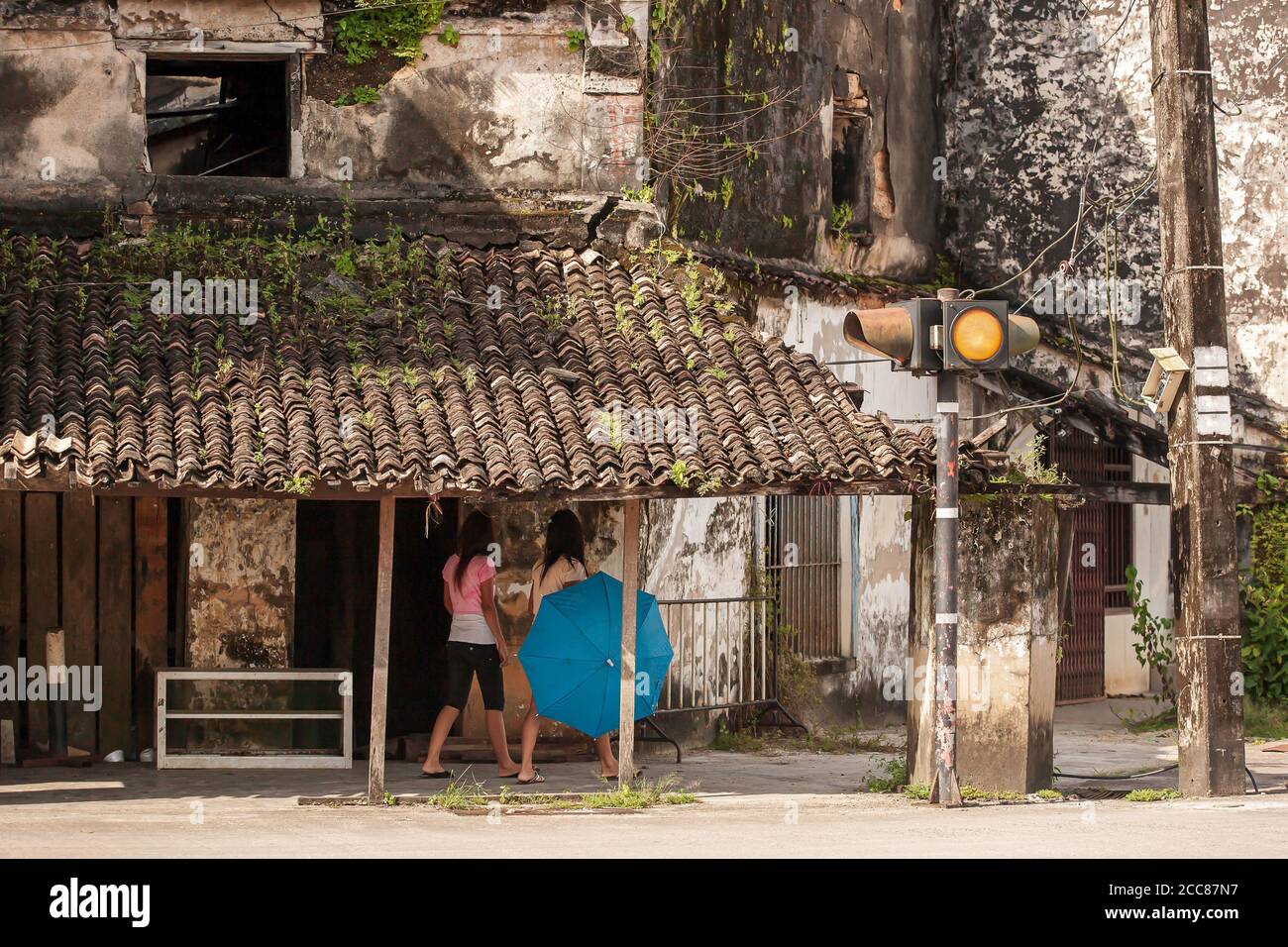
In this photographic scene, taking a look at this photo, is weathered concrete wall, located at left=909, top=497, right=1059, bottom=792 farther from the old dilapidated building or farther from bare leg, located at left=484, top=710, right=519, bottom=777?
bare leg, located at left=484, top=710, right=519, bottom=777

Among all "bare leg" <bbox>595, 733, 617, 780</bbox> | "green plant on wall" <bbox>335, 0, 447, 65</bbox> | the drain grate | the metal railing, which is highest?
"green plant on wall" <bbox>335, 0, 447, 65</bbox>

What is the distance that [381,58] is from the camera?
593 inches

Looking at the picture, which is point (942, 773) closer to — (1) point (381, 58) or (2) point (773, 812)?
(2) point (773, 812)

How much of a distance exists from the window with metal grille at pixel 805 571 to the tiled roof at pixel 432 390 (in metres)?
3.86

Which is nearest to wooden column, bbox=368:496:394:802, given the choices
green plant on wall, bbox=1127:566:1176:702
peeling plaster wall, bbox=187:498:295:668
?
peeling plaster wall, bbox=187:498:295:668

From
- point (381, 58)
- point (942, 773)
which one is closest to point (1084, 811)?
point (942, 773)

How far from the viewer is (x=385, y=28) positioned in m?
15.0

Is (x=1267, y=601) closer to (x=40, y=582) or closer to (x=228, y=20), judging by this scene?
(x=228, y=20)

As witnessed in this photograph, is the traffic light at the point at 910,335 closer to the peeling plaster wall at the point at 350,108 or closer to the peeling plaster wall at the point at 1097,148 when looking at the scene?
the peeling plaster wall at the point at 350,108

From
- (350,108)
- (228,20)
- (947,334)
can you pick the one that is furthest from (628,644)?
(228,20)

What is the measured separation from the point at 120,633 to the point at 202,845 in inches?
205

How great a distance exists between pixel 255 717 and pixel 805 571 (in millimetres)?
6360

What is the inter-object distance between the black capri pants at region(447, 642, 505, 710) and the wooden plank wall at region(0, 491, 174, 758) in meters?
2.94

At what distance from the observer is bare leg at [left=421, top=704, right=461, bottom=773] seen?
13.0 metres
